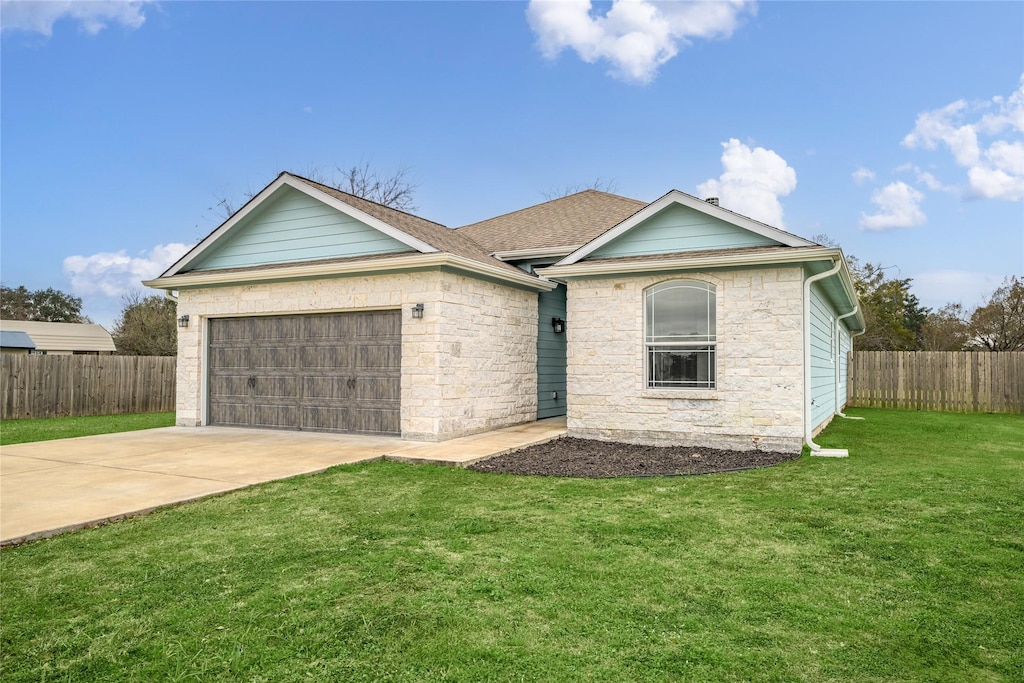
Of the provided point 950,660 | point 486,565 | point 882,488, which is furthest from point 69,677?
point 882,488

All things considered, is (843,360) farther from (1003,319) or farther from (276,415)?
(276,415)

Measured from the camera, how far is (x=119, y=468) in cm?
780

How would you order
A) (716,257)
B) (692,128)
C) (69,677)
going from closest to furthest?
(69,677) < (716,257) < (692,128)

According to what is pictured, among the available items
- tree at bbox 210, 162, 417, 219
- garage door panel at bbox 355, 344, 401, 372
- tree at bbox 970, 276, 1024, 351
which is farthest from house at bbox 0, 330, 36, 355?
tree at bbox 970, 276, 1024, 351

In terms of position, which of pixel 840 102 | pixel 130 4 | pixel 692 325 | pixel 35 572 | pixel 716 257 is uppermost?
pixel 130 4

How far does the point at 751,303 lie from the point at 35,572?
8.86 m

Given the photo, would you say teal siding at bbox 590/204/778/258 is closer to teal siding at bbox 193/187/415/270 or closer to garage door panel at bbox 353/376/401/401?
teal siding at bbox 193/187/415/270

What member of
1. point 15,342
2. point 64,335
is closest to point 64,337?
point 64,335

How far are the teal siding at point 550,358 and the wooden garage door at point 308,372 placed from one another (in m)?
3.61

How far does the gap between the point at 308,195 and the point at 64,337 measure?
3610 cm

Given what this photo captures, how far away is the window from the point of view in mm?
9742

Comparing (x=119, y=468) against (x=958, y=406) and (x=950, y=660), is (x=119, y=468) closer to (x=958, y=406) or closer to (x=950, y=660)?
(x=950, y=660)

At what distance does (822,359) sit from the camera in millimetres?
12625

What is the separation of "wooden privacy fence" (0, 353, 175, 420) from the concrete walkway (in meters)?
6.68
